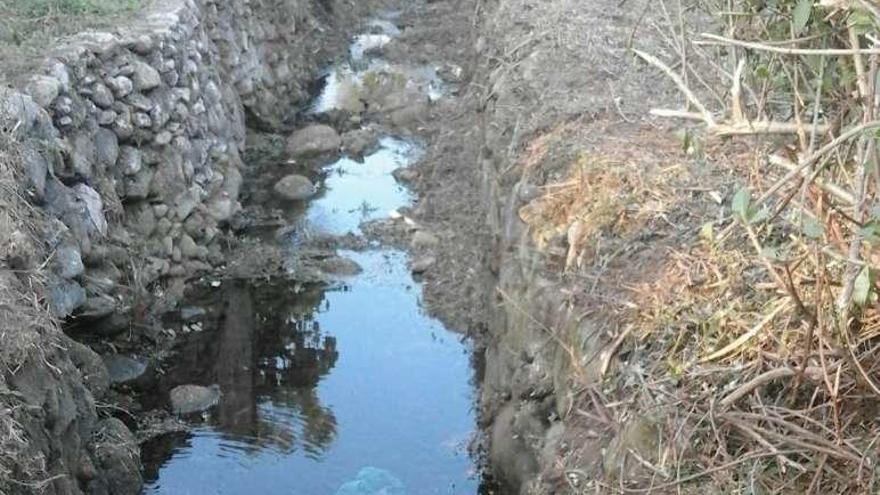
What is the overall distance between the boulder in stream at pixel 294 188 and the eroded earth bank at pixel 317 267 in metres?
0.03

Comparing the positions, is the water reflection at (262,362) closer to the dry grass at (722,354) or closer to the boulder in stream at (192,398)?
the boulder in stream at (192,398)

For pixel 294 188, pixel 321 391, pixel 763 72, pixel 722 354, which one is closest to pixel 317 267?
pixel 294 188

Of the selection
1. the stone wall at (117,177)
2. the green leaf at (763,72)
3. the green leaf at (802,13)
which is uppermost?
the green leaf at (802,13)

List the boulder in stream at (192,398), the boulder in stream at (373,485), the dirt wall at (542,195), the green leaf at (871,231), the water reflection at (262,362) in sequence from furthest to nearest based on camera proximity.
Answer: the boulder in stream at (192,398)
the water reflection at (262,362)
the boulder in stream at (373,485)
the dirt wall at (542,195)
the green leaf at (871,231)

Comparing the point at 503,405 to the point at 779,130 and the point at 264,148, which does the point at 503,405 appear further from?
the point at 264,148

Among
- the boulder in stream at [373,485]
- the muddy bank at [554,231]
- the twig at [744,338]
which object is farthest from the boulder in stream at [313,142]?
the twig at [744,338]

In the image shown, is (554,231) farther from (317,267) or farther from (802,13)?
(317,267)

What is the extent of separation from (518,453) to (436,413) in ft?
6.22

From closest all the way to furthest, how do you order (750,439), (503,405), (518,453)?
(750,439) < (518,453) < (503,405)

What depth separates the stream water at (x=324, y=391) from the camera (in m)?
6.96

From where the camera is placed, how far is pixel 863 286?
3.09 meters

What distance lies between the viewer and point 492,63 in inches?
419

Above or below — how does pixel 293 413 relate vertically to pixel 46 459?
below

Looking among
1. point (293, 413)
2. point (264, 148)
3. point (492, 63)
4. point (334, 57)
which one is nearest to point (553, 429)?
point (293, 413)
